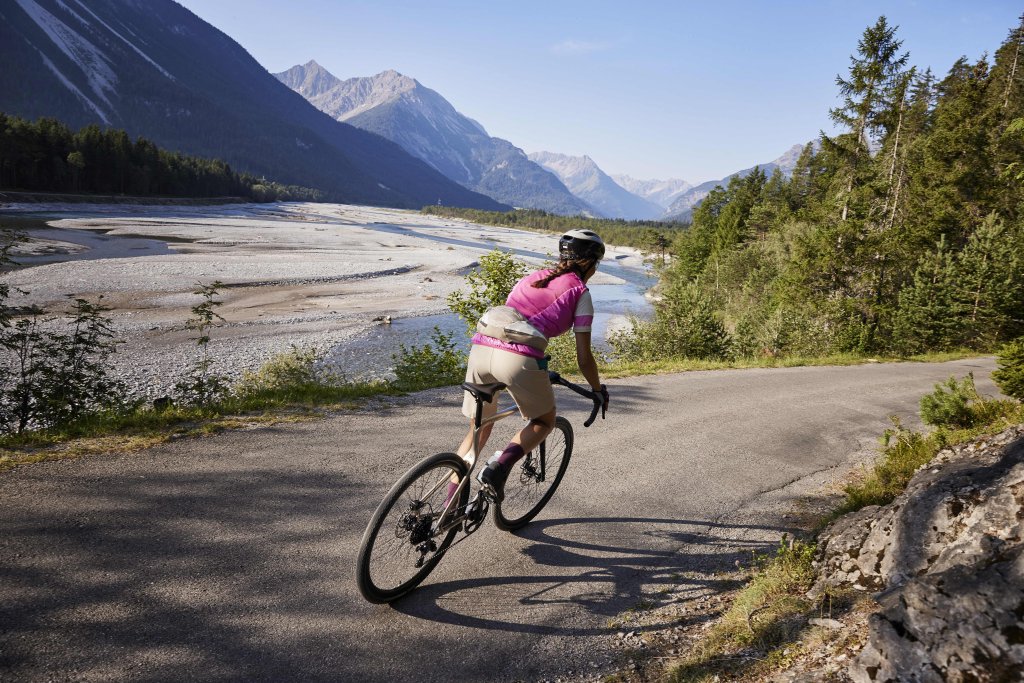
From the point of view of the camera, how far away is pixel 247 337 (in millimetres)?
25188

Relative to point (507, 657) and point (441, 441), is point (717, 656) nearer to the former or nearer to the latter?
point (507, 657)

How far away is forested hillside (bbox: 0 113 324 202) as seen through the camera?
239 feet

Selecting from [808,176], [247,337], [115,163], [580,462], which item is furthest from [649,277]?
[115,163]

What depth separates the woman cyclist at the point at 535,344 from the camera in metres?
4.03

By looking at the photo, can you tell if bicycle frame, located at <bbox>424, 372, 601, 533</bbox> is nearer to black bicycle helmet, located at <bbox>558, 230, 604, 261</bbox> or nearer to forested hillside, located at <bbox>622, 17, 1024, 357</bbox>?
black bicycle helmet, located at <bbox>558, 230, 604, 261</bbox>

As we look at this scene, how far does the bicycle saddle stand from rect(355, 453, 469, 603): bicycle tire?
539mm

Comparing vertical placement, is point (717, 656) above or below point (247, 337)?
above

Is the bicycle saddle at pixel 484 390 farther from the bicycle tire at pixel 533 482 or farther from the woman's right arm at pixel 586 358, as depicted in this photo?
the bicycle tire at pixel 533 482

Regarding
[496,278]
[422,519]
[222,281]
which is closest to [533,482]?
[422,519]

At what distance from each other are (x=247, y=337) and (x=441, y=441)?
2181cm

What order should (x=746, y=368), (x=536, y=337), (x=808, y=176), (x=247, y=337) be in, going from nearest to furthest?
1. (x=536, y=337)
2. (x=746, y=368)
3. (x=247, y=337)
4. (x=808, y=176)

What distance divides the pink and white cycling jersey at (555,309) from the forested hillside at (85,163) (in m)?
97.6

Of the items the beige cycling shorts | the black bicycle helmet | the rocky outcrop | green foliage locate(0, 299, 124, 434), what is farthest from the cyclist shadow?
green foliage locate(0, 299, 124, 434)

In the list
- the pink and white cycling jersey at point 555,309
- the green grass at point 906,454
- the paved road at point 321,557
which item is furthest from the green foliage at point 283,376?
the green grass at point 906,454
